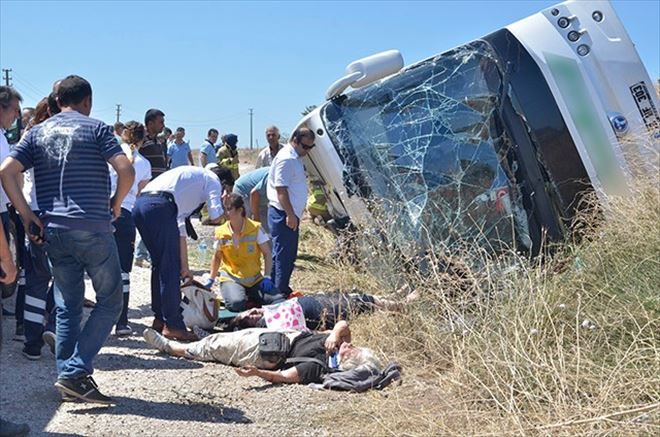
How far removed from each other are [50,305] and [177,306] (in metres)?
0.93

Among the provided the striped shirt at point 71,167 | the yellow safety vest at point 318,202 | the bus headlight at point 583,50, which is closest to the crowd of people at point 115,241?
the striped shirt at point 71,167

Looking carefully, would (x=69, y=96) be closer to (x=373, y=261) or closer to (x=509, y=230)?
(x=373, y=261)

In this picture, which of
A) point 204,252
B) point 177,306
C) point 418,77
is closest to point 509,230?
point 418,77

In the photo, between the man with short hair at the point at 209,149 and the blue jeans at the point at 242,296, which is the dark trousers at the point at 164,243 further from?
the man with short hair at the point at 209,149

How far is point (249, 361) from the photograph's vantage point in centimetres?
554

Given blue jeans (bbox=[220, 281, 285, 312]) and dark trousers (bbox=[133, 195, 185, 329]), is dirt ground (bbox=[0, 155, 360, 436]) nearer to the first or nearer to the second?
dark trousers (bbox=[133, 195, 185, 329])

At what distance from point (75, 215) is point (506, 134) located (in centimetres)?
341

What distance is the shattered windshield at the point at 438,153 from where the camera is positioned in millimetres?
6387

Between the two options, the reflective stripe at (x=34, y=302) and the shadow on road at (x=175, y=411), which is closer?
the shadow on road at (x=175, y=411)

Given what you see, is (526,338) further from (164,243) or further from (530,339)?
(164,243)

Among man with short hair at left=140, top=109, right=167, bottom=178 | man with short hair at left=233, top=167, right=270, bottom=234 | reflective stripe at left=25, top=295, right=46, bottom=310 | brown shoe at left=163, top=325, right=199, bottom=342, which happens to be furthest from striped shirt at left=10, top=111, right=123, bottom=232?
man with short hair at left=233, top=167, right=270, bottom=234

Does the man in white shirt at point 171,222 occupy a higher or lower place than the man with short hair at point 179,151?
lower

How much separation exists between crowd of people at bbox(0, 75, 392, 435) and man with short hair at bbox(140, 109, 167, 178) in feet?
0.07

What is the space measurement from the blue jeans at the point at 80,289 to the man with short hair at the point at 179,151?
983cm
